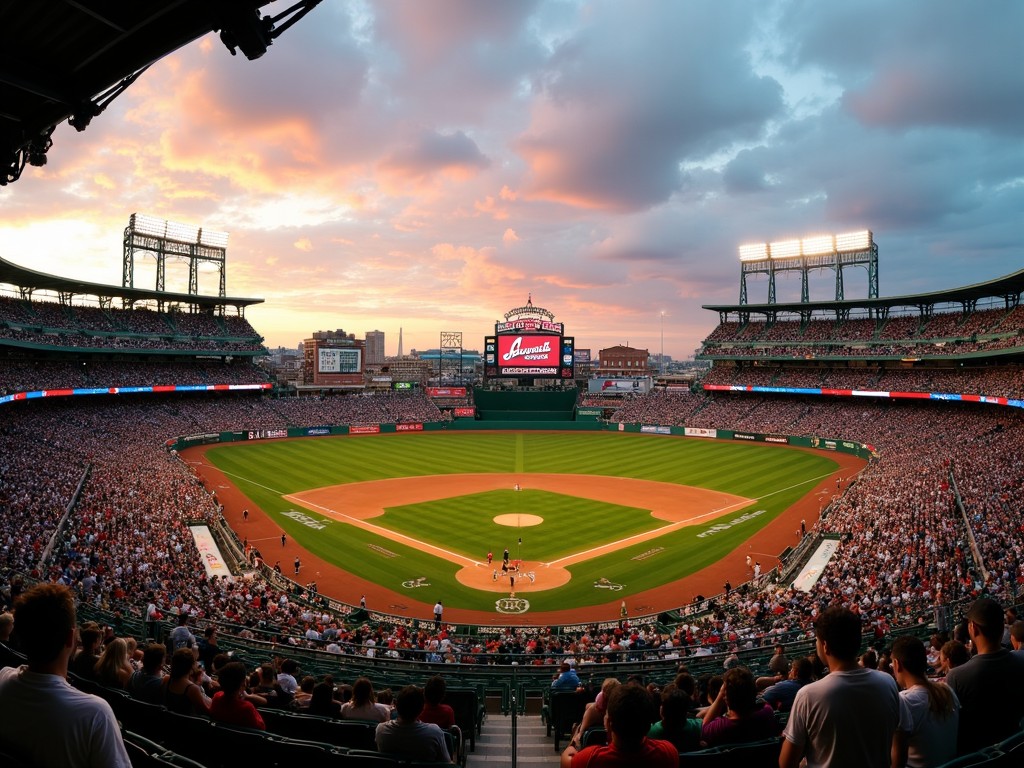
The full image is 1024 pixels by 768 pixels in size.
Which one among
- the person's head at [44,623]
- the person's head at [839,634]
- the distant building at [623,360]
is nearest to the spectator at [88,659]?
the person's head at [44,623]

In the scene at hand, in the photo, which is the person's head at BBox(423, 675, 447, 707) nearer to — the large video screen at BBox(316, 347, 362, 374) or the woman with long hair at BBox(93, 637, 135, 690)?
the woman with long hair at BBox(93, 637, 135, 690)

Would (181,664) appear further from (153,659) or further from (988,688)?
(988,688)

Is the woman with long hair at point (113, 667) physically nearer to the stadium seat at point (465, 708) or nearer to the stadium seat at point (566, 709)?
the stadium seat at point (465, 708)

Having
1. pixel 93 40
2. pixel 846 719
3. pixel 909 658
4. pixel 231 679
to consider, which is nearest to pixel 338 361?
pixel 93 40

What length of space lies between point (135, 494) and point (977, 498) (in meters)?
40.0

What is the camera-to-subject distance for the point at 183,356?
2913 inches

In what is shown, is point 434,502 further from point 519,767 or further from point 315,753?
point 315,753

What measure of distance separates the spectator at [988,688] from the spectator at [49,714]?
5661 mm

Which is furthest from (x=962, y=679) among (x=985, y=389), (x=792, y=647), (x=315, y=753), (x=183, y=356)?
(x=183, y=356)

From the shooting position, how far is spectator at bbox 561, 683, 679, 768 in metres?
3.44

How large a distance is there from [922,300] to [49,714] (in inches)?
3004

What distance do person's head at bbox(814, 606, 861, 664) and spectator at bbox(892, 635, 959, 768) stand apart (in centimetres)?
80

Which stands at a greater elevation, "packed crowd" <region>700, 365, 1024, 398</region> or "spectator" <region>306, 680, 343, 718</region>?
"packed crowd" <region>700, 365, 1024, 398</region>

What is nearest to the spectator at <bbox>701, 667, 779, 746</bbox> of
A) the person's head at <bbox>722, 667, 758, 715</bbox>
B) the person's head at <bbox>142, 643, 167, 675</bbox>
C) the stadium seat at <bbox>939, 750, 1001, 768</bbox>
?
the person's head at <bbox>722, 667, 758, 715</bbox>
